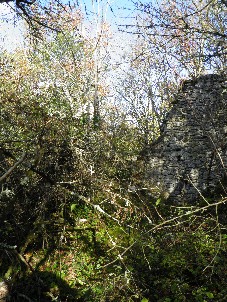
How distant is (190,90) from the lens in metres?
8.31

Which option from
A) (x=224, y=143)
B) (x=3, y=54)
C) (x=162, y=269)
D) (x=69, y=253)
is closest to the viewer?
(x=162, y=269)

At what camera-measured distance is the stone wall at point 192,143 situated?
7587 mm

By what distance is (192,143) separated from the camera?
792 cm

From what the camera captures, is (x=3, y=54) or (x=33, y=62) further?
(x=3, y=54)

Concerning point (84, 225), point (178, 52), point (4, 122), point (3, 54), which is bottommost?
point (84, 225)

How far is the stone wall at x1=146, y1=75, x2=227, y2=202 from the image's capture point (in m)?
7.59

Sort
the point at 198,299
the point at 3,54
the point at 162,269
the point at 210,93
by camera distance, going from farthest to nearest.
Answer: the point at 3,54
the point at 210,93
the point at 162,269
the point at 198,299

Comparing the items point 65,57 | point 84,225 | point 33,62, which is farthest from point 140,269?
point 33,62

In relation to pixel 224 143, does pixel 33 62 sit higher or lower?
higher

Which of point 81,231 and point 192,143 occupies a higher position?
point 192,143

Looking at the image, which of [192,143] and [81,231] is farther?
[192,143]

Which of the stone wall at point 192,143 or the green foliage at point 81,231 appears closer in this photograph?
the green foliage at point 81,231

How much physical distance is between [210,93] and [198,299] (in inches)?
215

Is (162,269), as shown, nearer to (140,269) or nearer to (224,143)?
(140,269)
